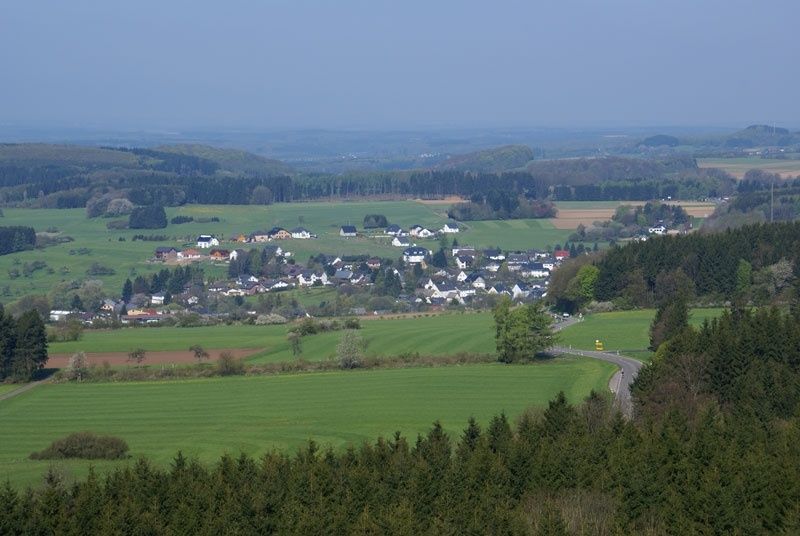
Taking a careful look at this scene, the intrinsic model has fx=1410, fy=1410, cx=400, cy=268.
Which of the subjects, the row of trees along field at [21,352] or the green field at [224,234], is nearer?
the row of trees along field at [21,352]

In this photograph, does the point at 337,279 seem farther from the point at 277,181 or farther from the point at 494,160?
the point at 494,160

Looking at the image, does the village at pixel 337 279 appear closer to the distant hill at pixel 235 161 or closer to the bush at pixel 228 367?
the bush at pixel 228 367

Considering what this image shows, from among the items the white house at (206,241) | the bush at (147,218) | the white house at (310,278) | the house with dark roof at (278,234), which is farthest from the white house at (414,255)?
the bush at (147,218)

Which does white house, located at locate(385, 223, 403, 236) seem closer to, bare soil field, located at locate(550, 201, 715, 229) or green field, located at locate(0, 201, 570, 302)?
green field, located at locate(0, 201, 570, 302)

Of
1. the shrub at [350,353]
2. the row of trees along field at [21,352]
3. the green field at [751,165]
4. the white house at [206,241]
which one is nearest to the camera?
the row of trees along field at [21,352]

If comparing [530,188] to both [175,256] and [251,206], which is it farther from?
[175,256]

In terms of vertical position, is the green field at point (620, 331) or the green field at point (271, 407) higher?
the green field at point (271, 407)

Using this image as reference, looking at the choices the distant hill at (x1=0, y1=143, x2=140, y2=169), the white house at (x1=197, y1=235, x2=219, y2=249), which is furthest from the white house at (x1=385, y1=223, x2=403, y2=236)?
the distant hill at (x1=0, y1=143, x2=140, y2=169)
